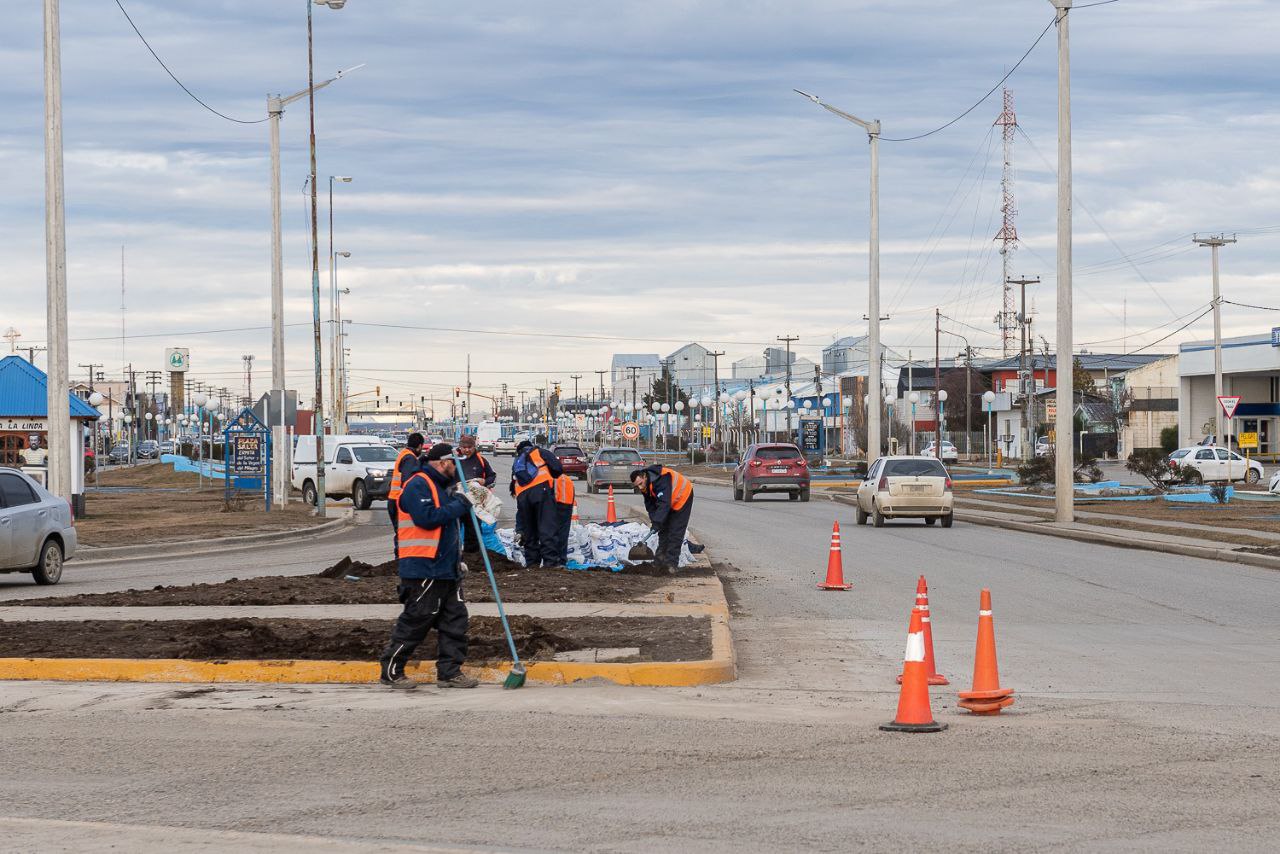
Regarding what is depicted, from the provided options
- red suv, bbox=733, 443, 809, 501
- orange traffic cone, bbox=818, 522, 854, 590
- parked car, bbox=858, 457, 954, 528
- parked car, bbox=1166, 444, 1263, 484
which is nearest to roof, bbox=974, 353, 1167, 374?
parked car, bbox=1166, 444, 1263, 484

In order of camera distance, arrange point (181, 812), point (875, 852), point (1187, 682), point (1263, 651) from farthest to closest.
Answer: point (1263, 651), point (1187, 682), point (181, 812), point (875, 852)

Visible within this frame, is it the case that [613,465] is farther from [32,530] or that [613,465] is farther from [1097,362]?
[1097,362]

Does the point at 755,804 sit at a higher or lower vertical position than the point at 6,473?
lower

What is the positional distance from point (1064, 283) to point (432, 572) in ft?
82.6

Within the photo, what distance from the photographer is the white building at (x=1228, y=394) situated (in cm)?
8112

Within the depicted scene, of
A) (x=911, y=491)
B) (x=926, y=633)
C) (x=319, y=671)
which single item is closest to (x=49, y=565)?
(x=319, y=671)

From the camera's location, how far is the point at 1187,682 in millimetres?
11445

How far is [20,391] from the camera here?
43.1 metres

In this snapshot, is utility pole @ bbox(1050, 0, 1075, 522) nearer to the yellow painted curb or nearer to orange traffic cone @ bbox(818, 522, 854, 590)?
orange traffic cone @ bbox(818, 522, 854, 590)

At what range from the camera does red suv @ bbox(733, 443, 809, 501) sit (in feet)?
153

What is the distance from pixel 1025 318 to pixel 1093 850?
9109 centimetres

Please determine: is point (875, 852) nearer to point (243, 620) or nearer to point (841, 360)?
point (243, 620)

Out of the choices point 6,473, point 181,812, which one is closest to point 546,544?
point 6,473

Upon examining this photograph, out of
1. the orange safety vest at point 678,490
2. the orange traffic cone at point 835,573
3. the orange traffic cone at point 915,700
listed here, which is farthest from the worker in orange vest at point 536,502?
the orange traffic cone at point 915,700
